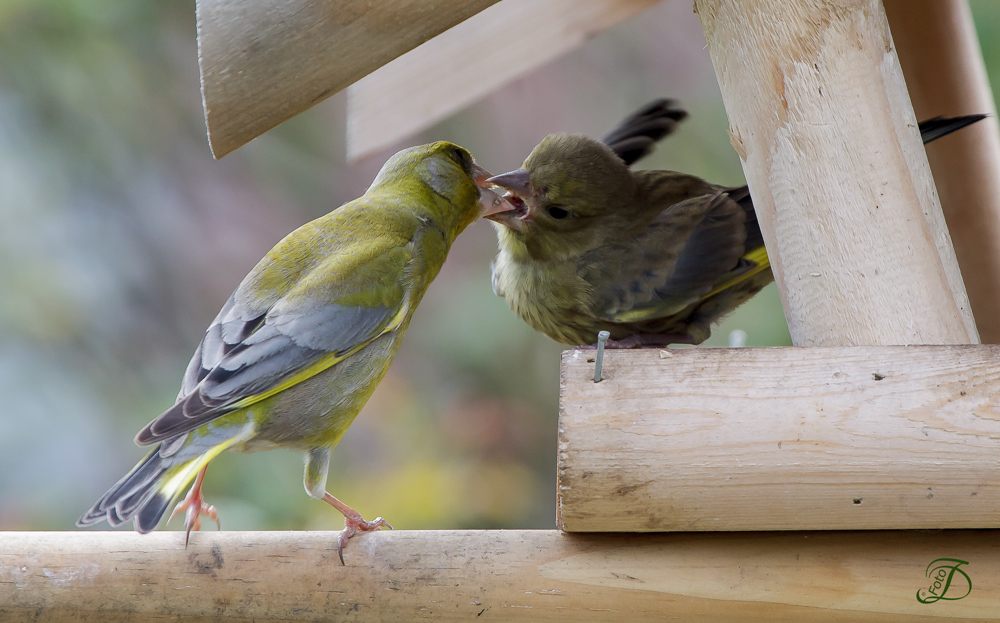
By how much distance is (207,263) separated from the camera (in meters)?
5.49

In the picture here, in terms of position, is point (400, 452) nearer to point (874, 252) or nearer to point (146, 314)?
point (146, 314)

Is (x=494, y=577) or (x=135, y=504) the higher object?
(x=135, y=504)

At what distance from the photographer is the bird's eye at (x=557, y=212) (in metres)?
2.28

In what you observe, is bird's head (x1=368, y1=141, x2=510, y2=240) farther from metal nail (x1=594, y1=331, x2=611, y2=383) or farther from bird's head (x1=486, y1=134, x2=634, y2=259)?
metal nail (x1=594, y1=331, x2=611, y2=383)

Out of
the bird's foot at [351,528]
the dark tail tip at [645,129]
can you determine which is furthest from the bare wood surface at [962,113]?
the bird's foot at [351,528]

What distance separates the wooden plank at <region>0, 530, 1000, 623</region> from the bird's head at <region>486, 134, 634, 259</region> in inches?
32.6

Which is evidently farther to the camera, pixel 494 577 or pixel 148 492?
pixel 148 492

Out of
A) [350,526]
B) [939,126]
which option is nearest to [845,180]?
[939,126]

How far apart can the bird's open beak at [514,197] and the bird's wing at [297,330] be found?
0.87ft

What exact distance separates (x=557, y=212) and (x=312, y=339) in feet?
2.20

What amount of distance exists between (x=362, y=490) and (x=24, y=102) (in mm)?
2675
